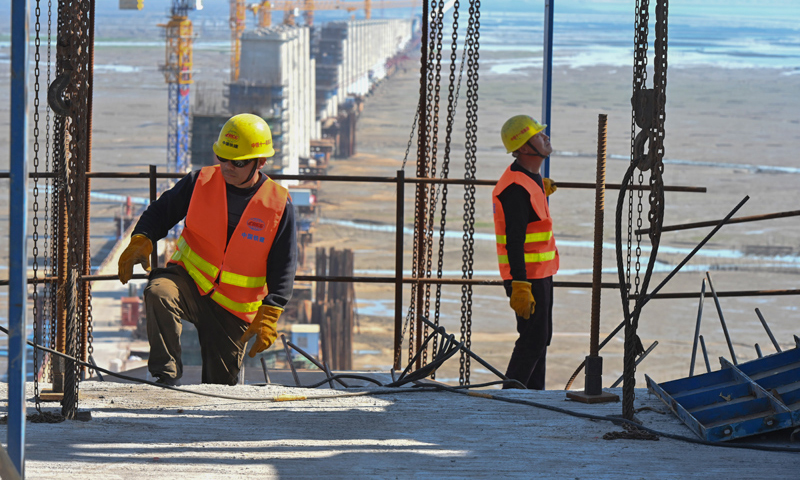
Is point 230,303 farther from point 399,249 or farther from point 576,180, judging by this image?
point 576,180

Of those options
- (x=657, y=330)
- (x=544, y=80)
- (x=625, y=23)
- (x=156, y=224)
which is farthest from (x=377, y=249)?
(x=625, y=23)

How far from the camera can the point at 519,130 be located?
605cm

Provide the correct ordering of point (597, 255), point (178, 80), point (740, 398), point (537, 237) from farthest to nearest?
point (178, 80)
point (537, 237)
point (597, 255)
point (740, 398)

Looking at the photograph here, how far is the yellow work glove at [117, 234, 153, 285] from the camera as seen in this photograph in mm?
4996

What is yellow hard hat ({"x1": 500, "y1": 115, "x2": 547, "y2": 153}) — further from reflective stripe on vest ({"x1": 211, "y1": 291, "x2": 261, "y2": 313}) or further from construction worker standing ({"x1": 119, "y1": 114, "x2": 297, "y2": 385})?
reflective stripe on vest ({"x1": 211, "y1": 291, "x2": 261, "y2": 313})

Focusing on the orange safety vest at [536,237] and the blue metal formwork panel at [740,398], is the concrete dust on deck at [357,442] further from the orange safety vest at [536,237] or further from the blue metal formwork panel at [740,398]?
the orange safety vest at [536,237]

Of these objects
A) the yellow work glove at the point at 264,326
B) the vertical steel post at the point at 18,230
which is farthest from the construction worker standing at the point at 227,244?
the vertical steel post at the point at 18,230

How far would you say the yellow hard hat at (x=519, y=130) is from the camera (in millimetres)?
6043

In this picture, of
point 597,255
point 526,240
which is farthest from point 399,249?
point 597,255

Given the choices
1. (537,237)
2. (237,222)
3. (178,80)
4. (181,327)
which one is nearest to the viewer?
(181,327)

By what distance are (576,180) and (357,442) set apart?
199ft

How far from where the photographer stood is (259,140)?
17.0ft

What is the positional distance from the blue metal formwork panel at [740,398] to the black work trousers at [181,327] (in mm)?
2347

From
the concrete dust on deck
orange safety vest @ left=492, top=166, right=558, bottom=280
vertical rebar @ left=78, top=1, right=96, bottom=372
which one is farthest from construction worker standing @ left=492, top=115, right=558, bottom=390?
vertical rebar @ left=78, top=1, right=96, bottom=372
